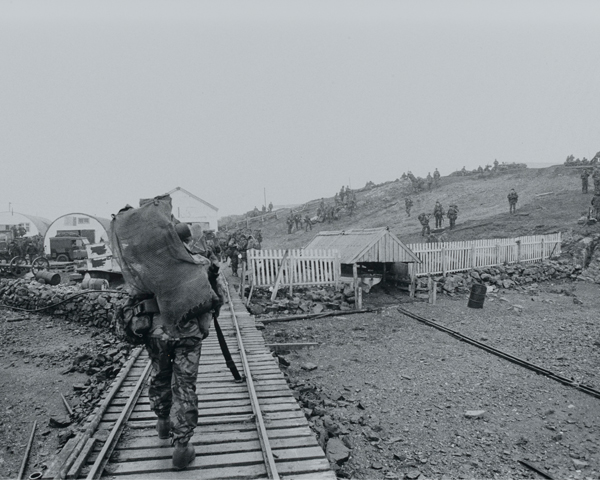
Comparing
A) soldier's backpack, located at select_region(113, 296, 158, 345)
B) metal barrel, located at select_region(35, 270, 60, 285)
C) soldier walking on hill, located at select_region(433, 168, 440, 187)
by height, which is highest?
soldier walking on hill, located at select_region(433, 168, 440, 187)

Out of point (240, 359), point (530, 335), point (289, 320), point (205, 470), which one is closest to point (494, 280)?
point (530, 335)

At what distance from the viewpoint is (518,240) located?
65.6 ft

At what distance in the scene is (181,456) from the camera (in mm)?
3604

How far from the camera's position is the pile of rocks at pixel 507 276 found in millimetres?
16203

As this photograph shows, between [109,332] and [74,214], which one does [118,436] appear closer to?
[109,332]

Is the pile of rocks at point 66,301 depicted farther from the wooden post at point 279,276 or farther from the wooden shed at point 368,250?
the wooden shed at point 368,250

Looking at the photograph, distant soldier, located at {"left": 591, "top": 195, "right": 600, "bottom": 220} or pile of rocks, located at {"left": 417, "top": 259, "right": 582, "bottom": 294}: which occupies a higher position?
distant soldier, located at {"left": 591, "top": 195, "right": 600, "bottom": 220}

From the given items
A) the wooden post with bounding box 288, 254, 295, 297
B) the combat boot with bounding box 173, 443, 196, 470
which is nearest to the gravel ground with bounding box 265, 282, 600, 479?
the combat boot with bounding box 173, 443, 196, 470

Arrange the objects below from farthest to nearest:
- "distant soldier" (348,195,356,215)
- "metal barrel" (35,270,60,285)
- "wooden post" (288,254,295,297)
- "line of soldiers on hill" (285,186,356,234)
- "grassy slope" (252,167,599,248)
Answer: "distant soldier" (348,195,356,215) → "line of soldiers on hill" (285,186,356,234) → "grassy slope" (252,167,599,248) → "metal barrel" (35,270,60,285) → "wooden post" (288,254,295,297)

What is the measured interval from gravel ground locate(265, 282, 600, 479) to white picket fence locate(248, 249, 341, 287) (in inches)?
92.6

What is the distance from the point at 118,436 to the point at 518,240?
19977 mm

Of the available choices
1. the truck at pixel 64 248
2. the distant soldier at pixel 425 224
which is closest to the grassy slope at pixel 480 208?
the distant soldier at pixel 425 224

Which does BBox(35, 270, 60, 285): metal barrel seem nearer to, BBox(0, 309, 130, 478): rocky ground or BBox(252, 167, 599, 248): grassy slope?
BBox(0, 309, 130, 478): rocky ground

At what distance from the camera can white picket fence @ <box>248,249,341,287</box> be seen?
14.3m
